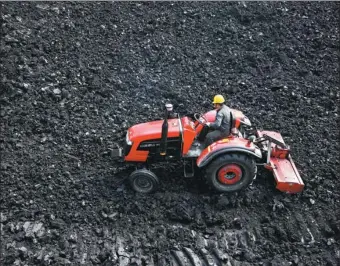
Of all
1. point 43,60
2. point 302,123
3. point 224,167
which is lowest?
point 224,167

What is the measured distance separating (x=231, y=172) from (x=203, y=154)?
0.50 metres

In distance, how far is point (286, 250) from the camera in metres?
6.00

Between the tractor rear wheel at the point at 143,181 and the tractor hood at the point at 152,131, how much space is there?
19.0 inches

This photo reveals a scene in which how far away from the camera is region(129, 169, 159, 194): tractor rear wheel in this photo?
661 centimetres

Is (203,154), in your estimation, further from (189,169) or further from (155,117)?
(155,117)

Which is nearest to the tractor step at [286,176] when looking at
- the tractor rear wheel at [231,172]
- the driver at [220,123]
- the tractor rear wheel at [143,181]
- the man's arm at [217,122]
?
the tractor rear wheel at [231,172]

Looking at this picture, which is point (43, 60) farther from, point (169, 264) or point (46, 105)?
point (169, 264)

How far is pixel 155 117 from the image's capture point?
27.2ft

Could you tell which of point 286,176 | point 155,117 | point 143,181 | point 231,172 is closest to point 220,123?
point 231,172

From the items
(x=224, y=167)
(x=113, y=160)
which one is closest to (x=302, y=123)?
(x=224, y=167)

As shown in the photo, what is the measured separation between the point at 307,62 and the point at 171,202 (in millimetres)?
4815

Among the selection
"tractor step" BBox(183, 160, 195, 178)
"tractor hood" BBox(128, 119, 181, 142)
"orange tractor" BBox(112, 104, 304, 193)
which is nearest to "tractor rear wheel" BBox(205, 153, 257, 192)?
"orange tractor" BBox(112, 104, 304, 193)

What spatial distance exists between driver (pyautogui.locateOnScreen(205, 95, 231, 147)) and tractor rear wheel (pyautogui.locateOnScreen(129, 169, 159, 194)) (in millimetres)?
982

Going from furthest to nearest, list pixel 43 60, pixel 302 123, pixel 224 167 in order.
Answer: pixel 43 60, pixel 302 123, pixel 224 167
